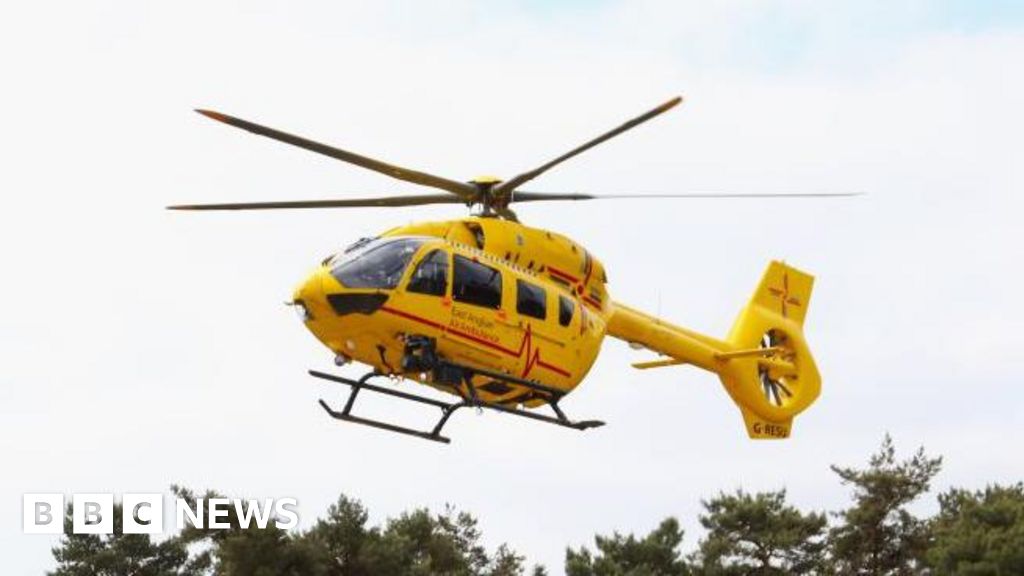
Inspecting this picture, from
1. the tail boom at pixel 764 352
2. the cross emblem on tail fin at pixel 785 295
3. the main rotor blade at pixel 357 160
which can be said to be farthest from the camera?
the cross emblem on tail fin at pixel 785 295

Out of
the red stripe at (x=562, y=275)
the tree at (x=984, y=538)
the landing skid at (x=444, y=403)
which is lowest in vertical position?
the landing skid at (x=444, y=403)

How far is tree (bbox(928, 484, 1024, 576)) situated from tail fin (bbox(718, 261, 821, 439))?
18850 millimetres

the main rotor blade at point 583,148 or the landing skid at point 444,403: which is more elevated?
the main rotor blade at point 583,148

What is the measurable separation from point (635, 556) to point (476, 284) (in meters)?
34.6

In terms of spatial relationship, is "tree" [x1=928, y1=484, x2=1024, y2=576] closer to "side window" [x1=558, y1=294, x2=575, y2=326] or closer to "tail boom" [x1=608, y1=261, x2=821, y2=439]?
"tail boom" [x1=608, y1=261, x2=821, y2=439]

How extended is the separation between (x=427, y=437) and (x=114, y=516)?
34749 mm

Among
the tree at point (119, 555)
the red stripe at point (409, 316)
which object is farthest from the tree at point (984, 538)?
the red stripe at point (409, 316)

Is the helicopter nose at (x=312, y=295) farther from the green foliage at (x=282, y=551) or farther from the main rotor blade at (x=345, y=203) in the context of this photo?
the green foliage at (x=282, y=551)

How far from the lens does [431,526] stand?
234 feet

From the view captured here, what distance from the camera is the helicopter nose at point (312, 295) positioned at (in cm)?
3312

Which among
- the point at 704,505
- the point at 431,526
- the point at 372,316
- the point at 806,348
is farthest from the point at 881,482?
the point at 372,316

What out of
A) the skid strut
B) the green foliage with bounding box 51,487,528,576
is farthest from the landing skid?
the green foliage with bounding box 51,487,528,576

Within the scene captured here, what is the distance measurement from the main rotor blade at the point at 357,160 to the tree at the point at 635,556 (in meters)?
30.6

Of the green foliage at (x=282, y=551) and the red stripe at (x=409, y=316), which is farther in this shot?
the green foliage at (x=282, y=551)
